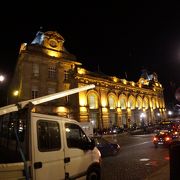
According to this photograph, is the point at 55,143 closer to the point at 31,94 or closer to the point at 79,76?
the point at 31,94

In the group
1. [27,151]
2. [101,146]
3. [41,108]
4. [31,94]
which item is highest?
[31,94]

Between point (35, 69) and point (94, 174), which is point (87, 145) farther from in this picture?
point (35, 69)

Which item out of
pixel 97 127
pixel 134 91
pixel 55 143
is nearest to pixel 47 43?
pixel 97 127

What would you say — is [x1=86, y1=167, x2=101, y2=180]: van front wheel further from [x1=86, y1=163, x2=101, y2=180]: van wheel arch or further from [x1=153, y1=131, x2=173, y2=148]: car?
[x1=153, y1=131, x2=173, y2=148]: car

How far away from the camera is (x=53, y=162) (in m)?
5.12

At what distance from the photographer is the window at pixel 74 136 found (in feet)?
19.4

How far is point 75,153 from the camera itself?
587 centimetres

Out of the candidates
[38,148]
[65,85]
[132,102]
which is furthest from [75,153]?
[132,102]

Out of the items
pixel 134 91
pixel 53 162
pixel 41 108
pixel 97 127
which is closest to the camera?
pixel 53 162

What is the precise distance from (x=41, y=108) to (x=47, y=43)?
13419 mm

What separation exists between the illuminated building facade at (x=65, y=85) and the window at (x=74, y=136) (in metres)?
32.7

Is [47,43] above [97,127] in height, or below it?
above

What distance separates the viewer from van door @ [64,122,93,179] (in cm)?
561

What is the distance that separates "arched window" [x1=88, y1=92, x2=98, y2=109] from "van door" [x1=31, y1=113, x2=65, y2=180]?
45.2 m
